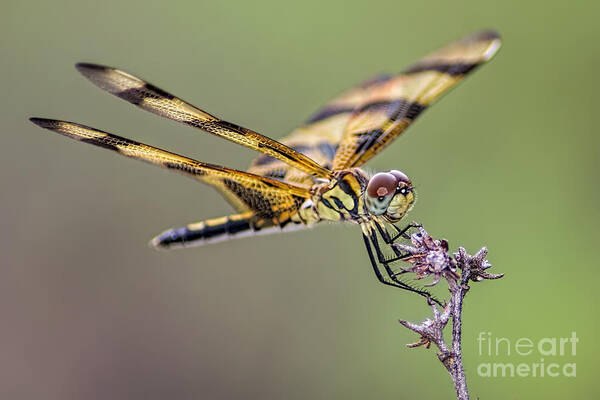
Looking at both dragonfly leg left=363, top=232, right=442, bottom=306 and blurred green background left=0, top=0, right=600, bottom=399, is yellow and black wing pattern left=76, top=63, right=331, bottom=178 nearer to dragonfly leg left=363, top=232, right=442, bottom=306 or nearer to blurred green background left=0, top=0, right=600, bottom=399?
dragonfly leg left=363, top=232, right=442, bottom=306

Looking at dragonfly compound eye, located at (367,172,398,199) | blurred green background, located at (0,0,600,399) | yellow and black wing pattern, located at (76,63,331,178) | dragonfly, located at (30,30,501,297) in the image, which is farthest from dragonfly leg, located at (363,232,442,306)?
blurred green background, located at (0,0,600,399)

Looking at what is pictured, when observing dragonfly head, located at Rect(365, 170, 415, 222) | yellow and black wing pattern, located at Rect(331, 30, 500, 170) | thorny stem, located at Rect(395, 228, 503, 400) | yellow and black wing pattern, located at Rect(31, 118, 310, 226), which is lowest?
thorny stem, located at Rect(395, 228, 503, 400)

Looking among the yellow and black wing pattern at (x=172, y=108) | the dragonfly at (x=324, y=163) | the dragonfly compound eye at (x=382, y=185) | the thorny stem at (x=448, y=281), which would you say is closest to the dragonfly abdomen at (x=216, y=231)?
the dragonfly at (x=324, y=163)

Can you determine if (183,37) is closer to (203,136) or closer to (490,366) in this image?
(203,136)

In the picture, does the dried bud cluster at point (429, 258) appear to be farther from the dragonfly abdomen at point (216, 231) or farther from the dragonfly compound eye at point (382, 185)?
the dragonfly abdomen at point (216, 231)

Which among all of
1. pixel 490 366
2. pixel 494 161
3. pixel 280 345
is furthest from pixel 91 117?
pixel 490 366

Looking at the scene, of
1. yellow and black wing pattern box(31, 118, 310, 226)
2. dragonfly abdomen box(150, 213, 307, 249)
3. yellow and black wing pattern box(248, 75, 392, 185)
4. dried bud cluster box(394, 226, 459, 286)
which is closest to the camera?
dried bud cluster box(394, 226, 459, 286)
